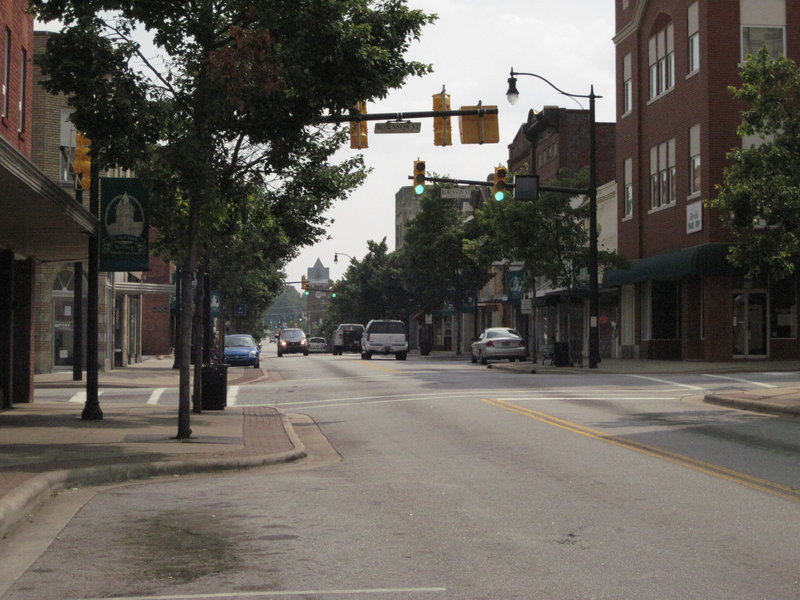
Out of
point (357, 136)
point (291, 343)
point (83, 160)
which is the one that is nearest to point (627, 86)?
point (357, 136)

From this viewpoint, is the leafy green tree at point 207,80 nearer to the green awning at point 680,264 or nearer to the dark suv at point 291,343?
the green awning at point 680,264

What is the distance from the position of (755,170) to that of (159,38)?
12700mm

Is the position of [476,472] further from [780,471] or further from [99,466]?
[99,466]

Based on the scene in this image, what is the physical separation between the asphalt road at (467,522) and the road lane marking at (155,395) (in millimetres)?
8618

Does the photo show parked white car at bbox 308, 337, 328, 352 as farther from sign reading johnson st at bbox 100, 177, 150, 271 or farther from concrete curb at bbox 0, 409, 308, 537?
concrete curb at bbox 0, 409, 308, 537

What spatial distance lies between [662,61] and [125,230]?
30566 millimetres

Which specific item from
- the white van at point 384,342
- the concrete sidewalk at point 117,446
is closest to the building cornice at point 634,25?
the white van at point 384,342

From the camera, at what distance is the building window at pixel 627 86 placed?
156 feet

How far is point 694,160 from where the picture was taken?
40.4 metres

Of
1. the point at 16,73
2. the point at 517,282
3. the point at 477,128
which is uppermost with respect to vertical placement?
the point at 16,73

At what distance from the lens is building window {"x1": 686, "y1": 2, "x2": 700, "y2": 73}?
40062 mm

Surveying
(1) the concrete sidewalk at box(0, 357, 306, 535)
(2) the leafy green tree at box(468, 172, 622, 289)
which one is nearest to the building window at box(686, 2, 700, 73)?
(2) the leafy green tree at box(468, 172, 622, 289)

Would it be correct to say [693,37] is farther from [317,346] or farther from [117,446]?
[317,346]

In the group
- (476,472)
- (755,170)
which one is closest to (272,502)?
(476,472)
